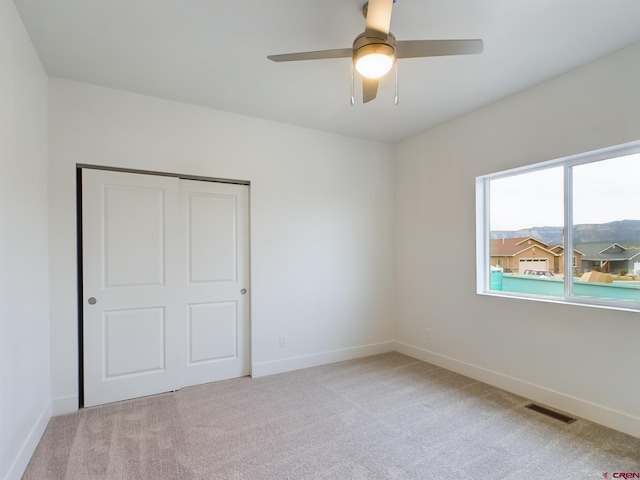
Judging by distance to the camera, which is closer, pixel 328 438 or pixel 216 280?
pixel 328 438

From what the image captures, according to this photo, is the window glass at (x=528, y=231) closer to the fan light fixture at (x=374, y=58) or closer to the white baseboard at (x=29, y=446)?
the fan light fixture at (x=374, y=58)

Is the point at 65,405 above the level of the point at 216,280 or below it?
below

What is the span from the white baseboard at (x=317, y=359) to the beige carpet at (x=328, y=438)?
0.37m

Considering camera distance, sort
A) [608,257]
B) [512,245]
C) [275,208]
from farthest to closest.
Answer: [275,208], [512,245], [608,257]

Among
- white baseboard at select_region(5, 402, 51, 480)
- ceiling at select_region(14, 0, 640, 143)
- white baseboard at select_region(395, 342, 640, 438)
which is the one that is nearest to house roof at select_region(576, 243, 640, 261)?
white baseboard at select_region(395, 342, 640, 438)

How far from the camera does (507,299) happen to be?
3186mm

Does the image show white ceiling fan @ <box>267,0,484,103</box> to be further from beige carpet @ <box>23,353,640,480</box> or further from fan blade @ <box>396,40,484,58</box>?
beige carpet @ <box>23,353,640,480</box>

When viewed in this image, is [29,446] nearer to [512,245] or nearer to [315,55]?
[315,55]

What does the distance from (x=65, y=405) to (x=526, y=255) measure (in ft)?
14.1

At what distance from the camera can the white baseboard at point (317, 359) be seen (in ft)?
11.7

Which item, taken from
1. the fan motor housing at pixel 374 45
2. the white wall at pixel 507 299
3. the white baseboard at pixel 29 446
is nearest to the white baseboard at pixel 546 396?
the white wall at pixel 507 299

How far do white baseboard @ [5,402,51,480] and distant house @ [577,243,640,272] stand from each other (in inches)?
164

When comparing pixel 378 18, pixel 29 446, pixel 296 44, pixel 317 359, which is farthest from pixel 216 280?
pixel 378 18

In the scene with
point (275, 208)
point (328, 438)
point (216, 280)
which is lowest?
point (328, 438)
